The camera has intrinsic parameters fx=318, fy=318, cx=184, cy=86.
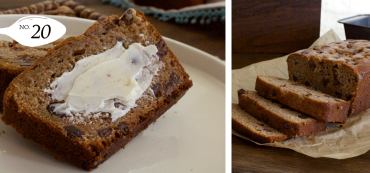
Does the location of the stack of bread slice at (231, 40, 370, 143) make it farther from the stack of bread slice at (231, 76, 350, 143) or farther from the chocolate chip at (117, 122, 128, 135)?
the chocolate chip at (117, 122, 128, 135)

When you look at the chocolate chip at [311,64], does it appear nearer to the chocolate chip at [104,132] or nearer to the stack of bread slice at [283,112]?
the stack of bread slice at [283,112]

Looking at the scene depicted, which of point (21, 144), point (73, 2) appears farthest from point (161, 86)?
point (73, 2)

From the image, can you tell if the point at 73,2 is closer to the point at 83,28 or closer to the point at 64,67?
the point at 83,28

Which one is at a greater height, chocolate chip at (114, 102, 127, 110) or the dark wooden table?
chocolate chip at (114, 102, 127, 110)

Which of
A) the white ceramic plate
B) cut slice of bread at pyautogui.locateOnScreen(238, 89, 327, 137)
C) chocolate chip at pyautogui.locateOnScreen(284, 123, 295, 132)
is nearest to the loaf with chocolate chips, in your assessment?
cut slice of bread at pyautogui.locateOnScreen(238, 89, 327, 137)

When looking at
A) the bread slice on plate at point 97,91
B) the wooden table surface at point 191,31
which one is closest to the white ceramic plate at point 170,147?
the bread slice on plate at point 97,91

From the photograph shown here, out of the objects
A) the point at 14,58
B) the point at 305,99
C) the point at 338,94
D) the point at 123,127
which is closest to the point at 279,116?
the point at 305,99

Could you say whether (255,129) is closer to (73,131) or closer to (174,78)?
(174,78)
